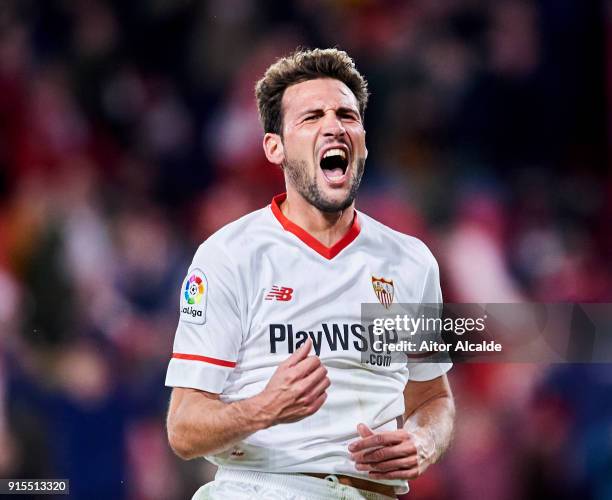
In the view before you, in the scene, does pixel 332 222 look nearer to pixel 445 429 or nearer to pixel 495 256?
pixel 445 429

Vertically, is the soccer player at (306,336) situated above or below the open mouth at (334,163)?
below

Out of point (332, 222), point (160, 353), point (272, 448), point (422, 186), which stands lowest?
point (272, 448)

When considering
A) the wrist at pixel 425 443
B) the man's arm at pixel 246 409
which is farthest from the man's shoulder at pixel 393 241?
the man's arm at pixel 246 409

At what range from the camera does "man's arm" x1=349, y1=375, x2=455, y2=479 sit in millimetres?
2062

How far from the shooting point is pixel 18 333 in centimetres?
324

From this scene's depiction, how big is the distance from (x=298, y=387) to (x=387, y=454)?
0.29 meters

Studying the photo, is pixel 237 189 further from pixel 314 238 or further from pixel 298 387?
pixel 298 387

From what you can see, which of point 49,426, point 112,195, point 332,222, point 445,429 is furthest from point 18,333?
point 445,429

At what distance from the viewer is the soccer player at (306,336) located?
2104mm

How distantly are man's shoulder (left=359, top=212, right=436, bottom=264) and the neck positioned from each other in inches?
2.6

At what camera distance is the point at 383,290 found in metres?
2.42

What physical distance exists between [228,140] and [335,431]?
1641 mm

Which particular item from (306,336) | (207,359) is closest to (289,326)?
(306,336)

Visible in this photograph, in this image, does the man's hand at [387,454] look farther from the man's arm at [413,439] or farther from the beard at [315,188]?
the beard at [315,188]
